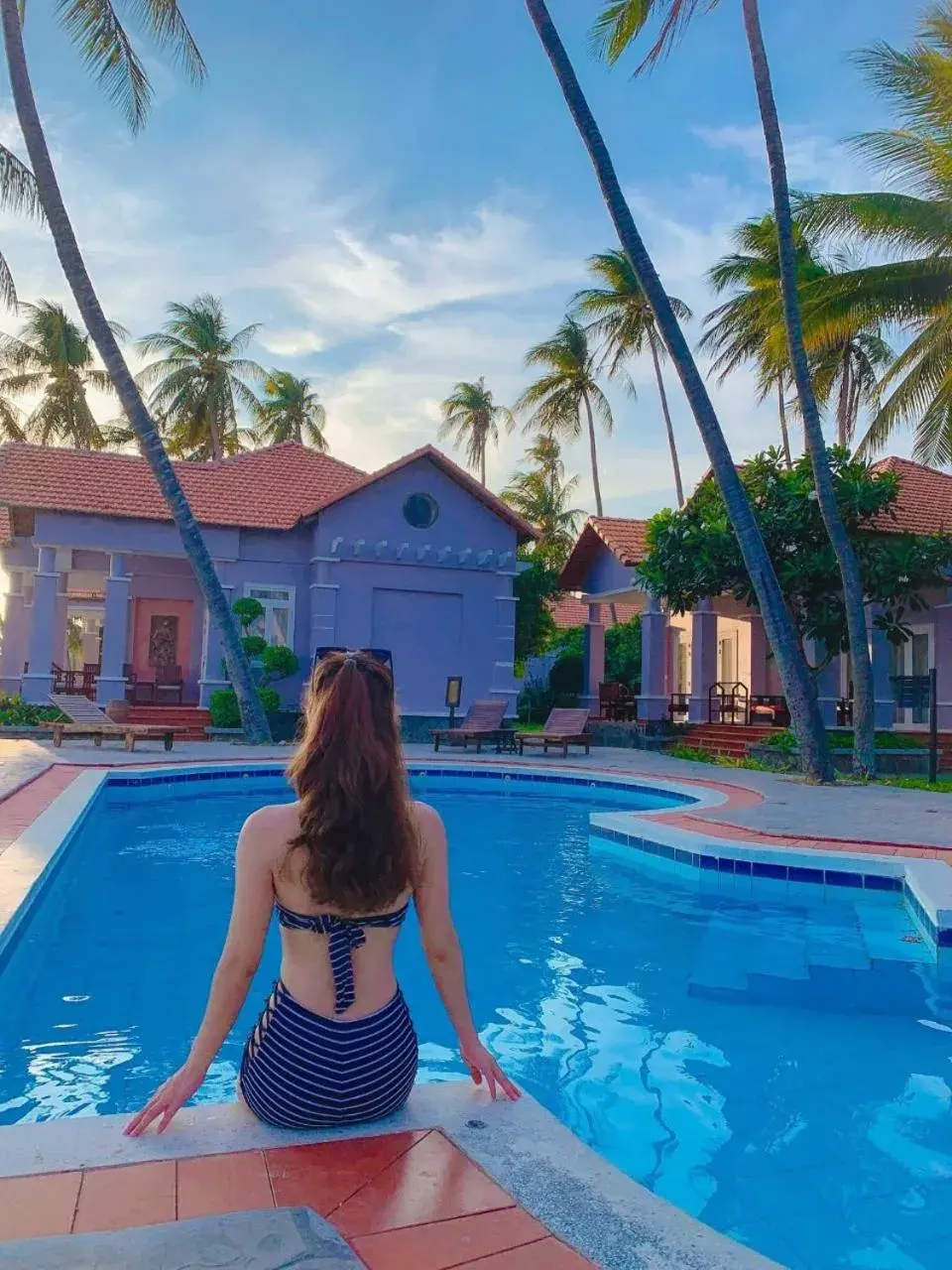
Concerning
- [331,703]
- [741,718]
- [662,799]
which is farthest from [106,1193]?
[741,718]

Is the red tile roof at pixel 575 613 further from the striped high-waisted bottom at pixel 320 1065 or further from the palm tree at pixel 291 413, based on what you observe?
the striped high-waisted bottom at pixel 320 1065

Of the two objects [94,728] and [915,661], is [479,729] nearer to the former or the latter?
[94,728]

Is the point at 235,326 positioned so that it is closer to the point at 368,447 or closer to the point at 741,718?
the point at 368,447

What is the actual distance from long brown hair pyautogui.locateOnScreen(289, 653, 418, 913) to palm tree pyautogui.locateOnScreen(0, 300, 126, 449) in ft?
125

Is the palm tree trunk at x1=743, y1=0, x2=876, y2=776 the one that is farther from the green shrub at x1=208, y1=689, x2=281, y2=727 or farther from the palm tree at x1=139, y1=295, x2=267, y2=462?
the palm tree at x1=139, y1=295, x2=267, y2=462

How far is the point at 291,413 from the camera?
43250mm

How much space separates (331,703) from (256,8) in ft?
48.2

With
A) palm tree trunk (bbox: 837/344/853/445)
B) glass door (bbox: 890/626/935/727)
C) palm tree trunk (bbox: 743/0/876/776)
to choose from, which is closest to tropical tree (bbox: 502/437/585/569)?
palm tree trunk (bbox: 837/344/853/445)

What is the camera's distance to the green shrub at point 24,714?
758 inches

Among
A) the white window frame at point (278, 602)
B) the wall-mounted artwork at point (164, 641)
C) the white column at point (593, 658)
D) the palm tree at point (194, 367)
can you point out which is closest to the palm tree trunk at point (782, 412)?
the white column at point (593, 658)

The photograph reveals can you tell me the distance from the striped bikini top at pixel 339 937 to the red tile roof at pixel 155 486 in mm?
19641

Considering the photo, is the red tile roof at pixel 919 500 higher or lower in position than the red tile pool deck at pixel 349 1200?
higher

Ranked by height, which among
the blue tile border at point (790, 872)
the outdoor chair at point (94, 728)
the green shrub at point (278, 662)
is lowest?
the blue tile border at point (790, 872)

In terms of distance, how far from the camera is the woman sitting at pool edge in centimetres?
246
